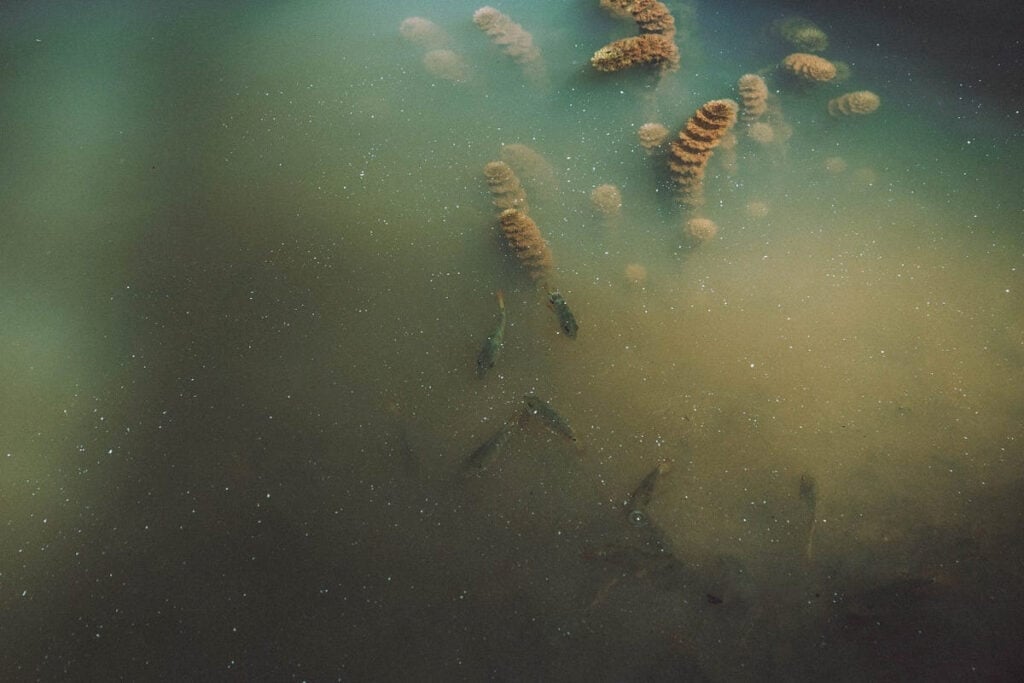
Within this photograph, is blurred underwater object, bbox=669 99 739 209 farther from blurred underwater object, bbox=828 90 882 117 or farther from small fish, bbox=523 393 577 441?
small fish, bbox=523 393 577 441

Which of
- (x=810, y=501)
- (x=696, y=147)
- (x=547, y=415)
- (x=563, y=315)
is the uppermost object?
(x=696, y=147)

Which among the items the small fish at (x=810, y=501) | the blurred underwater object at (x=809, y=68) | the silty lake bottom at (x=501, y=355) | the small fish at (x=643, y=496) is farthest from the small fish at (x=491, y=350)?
the blurred underwater object at (x=809, y=68)

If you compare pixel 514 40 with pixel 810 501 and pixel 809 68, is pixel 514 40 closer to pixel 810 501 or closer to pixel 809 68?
pixel 809 68

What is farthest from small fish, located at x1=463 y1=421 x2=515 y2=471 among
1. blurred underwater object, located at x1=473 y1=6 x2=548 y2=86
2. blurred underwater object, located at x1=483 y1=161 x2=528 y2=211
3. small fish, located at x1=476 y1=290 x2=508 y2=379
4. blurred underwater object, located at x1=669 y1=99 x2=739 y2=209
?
blurred underwater object, located at x1=473 y1=6 x2=548 y2=86

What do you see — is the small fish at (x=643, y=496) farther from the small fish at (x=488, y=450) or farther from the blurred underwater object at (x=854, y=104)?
the blurred underwater object at (x=854, y=104)

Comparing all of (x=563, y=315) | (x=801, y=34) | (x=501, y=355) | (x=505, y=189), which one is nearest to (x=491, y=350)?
(x=501, y=355)
